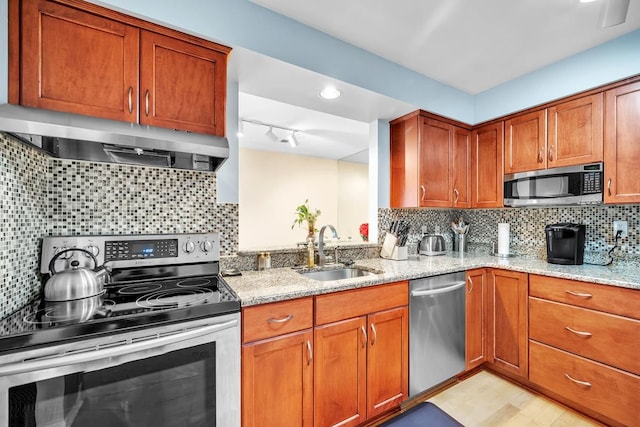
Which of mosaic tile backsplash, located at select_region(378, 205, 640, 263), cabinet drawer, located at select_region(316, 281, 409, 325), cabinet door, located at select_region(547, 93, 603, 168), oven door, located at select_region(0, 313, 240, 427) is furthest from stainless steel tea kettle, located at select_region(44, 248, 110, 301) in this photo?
cabinet door, located at select_region(547, 93, 603, 168)

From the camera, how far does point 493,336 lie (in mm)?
2264

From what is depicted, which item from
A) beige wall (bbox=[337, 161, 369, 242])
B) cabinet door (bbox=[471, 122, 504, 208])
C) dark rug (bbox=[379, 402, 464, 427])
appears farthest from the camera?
beige wall (bbox=[337, 161, 369, 242])

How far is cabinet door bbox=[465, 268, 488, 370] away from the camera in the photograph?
85.9 inches

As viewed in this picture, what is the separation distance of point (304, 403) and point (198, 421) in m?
0.54

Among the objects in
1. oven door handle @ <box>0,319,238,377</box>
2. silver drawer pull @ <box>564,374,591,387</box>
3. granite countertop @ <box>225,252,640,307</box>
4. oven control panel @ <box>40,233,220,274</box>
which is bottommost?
silver drawer pull @ <box>564,374,591,387</box>

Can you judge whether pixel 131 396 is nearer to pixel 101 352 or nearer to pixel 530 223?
pixel 101 352

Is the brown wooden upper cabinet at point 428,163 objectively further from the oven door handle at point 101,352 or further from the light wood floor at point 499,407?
the oven door handle at point 101,352

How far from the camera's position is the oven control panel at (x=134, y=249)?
136cm


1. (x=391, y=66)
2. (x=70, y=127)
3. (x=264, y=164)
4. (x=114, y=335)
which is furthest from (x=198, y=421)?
(x=264, y=164)

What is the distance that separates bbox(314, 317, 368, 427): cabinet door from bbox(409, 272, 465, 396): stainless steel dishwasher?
414 millimetres

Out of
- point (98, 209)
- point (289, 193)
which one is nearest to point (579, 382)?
point (98, 209)

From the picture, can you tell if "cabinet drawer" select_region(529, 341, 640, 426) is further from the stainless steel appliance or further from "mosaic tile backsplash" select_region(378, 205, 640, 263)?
the stainless steel appliance

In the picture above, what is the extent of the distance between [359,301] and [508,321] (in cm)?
136

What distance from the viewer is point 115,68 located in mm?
1278
